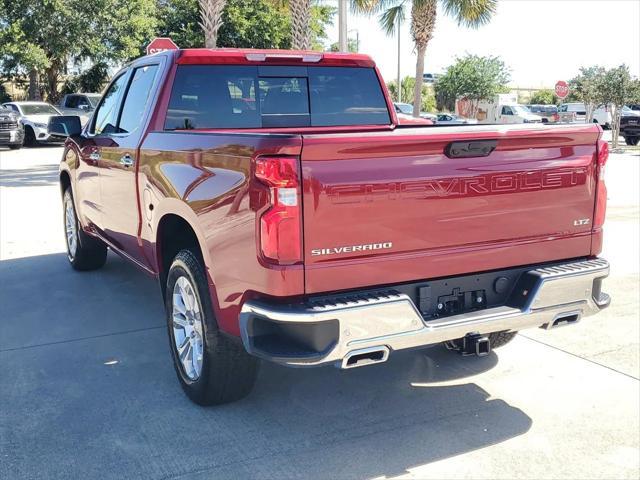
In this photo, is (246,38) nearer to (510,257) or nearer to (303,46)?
(303,46)

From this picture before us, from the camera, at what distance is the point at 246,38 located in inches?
1331

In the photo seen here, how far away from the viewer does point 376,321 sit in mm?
3023

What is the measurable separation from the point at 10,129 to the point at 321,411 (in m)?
23.2

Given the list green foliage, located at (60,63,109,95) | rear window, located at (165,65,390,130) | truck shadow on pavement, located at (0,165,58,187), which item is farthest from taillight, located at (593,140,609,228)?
green foliage, located at (60,63,109,95)

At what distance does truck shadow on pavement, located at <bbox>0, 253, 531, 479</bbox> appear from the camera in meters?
3.31

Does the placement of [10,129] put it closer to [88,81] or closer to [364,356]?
[88,81]

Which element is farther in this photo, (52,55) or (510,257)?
(52,55)

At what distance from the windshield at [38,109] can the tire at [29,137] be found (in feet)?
2.15

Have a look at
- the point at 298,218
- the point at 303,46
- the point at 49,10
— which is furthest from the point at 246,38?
the point at 298,218

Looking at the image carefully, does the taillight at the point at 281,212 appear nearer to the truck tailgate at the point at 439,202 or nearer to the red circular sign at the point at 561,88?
the truck tailgate at the point at 439,202

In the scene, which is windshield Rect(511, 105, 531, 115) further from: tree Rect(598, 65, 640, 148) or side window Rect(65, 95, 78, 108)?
side window Rect(65, 95, 78, 108)

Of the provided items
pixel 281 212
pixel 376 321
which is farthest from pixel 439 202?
pixel 281 212

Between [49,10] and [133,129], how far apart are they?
1141 inches

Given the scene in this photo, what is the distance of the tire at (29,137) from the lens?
84.2ft
